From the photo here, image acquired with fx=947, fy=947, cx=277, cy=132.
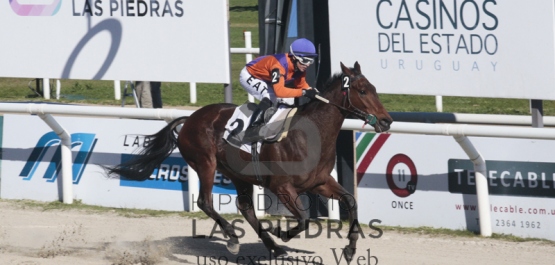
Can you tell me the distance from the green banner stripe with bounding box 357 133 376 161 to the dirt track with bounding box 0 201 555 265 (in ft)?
2.47

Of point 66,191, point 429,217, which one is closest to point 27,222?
point 66,191

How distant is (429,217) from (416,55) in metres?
1.32

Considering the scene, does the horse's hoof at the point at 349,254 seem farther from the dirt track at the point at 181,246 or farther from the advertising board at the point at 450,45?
the advertising board at the point at 450,45

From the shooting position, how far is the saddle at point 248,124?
675 cm

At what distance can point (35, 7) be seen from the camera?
968 cm

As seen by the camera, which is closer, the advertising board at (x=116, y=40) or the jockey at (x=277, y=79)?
the jockey at (x=277, y=79)

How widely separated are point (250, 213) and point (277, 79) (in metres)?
1.14

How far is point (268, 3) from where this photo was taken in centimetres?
816

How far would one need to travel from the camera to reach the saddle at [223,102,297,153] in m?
6.75

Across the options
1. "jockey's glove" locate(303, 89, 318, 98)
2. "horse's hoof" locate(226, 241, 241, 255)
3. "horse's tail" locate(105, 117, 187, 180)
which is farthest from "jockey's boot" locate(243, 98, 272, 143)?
"horse's tail" locate(105, 117, 187, 180)

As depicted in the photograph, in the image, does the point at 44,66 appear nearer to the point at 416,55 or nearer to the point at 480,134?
the point at 416,55

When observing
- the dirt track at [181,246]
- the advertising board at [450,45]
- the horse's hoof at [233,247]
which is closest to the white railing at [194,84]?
the dirt track at [181,246]

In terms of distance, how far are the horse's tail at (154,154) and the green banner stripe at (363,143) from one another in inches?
59.0

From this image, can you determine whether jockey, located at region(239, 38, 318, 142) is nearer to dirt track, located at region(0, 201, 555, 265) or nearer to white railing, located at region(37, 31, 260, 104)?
dirt track, located at region(0, 201, 555, 265)
